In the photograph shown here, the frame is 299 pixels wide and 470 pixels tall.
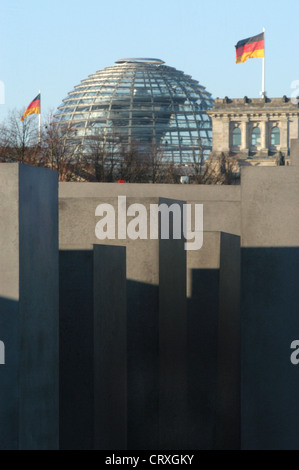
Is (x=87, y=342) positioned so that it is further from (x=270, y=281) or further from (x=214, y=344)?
(x=214, y=344)

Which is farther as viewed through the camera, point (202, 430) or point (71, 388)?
point (202, 430)

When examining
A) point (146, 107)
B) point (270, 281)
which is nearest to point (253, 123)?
point (146, 107)

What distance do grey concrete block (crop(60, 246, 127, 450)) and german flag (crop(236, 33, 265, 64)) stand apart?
5540 centimetres

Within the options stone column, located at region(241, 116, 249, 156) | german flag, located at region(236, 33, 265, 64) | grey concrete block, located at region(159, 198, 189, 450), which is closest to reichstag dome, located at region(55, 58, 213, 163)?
stone column, located at region(241, 116, 249, 156)

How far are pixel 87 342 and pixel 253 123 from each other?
318ft

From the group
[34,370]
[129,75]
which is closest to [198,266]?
[34,370]

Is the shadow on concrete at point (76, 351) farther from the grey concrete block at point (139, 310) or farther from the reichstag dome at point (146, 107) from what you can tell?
the reichstag dome at point (146, 107)

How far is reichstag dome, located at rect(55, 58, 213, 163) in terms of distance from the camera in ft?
386

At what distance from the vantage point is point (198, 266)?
12.7 metres

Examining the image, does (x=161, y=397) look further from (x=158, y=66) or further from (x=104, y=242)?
(x=158, y=66)

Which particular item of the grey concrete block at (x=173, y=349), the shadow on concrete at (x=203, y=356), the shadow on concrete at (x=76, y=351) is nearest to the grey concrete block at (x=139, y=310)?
the grey concrete block at (x=173, y=349)

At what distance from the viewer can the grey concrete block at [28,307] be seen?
7637 millimetres

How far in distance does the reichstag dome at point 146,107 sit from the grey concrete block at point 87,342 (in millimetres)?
102344
